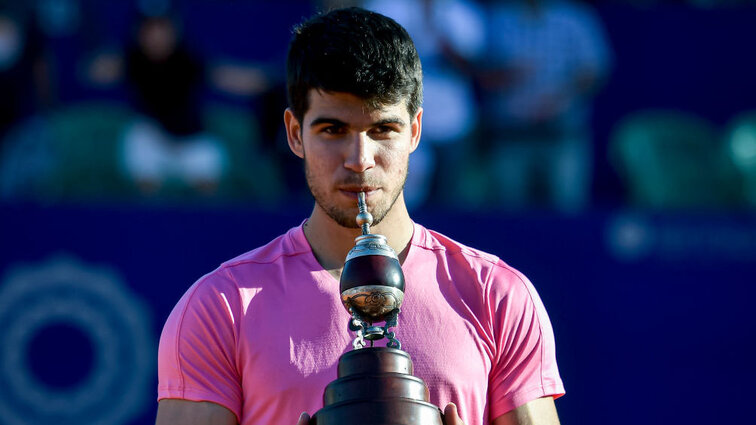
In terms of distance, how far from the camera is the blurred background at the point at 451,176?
5961 mm

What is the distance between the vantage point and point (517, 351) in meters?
2.93

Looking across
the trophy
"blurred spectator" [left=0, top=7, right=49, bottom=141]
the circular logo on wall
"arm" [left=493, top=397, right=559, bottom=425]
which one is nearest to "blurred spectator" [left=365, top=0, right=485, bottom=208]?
the circular logo on wall

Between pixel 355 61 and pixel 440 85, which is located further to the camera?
pixel 440 85

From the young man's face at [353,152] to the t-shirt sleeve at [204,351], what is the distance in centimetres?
36

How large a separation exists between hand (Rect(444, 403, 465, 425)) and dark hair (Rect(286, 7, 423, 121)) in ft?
2.51

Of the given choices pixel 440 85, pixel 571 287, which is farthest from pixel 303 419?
pixel 440 85

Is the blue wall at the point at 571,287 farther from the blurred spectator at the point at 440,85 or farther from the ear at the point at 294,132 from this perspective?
the ear at the point at 294,132

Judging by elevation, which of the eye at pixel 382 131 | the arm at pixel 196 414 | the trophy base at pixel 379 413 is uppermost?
the eye at pixel 382 131

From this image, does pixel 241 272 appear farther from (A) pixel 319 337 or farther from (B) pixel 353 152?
(B) pixel 353 152

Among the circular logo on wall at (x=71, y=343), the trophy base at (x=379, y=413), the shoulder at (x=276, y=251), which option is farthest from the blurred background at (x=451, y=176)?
the trophy base at (x=379, y=413)

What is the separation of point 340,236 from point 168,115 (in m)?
3.97

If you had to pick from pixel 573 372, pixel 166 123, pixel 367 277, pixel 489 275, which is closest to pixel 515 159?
pixel 573 372

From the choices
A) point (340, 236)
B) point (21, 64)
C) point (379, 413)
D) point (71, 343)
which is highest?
point (21, 64)

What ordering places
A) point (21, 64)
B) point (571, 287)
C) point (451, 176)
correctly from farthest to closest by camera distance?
point (451, 176)
point (21, 64)
point (571, 287)
